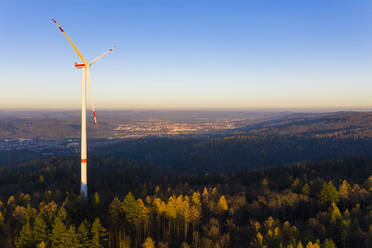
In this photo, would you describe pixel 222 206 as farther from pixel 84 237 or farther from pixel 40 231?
pixel 40 231

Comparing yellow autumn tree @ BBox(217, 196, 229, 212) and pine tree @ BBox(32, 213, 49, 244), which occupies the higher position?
pine tree @ BBox(32, 213, 49, 244)

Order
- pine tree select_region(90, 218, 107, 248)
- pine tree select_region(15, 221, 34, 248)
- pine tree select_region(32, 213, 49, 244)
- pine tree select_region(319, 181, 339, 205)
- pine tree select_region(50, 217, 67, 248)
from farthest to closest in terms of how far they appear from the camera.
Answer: pine tree select_region(319, 181, 339, 205) < pine tree select_region(32, 213, 49, 244) < pine tree select_region(15, 221, 34, 248) < pine tree select_region(90, 218, 107, 248) < pine tree select_region(50, 217, 67, 248)

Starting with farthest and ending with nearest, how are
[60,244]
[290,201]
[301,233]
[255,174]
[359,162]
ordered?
1. [359,162]
2. [255,174]
3. [290,201]
4. [301,233]
5. [60,244]

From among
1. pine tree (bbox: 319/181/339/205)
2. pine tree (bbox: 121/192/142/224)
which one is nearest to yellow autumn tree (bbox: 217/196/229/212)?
pine tree (bbox: 121/192/142/224)

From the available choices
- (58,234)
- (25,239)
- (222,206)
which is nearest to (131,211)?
(58,234)

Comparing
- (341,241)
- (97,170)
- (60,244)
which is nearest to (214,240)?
(341,241)

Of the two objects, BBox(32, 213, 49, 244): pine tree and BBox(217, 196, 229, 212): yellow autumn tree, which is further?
BBox(217, 196, 229, 212): yellow autumn tree

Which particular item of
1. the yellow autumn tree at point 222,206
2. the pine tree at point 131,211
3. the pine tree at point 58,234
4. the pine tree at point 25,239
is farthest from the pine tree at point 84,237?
the yellow autumn tree at point 222,206

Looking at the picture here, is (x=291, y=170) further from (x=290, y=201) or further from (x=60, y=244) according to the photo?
(x=60, y=244)

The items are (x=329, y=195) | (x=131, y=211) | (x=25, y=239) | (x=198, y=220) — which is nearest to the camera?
(x=25, y=239)

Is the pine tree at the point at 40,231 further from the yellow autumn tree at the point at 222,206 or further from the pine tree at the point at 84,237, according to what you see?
the yellow autumn tree at the point at 222,206

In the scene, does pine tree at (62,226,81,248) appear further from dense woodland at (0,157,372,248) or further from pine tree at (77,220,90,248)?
pine tree at (77,220,90,248)
